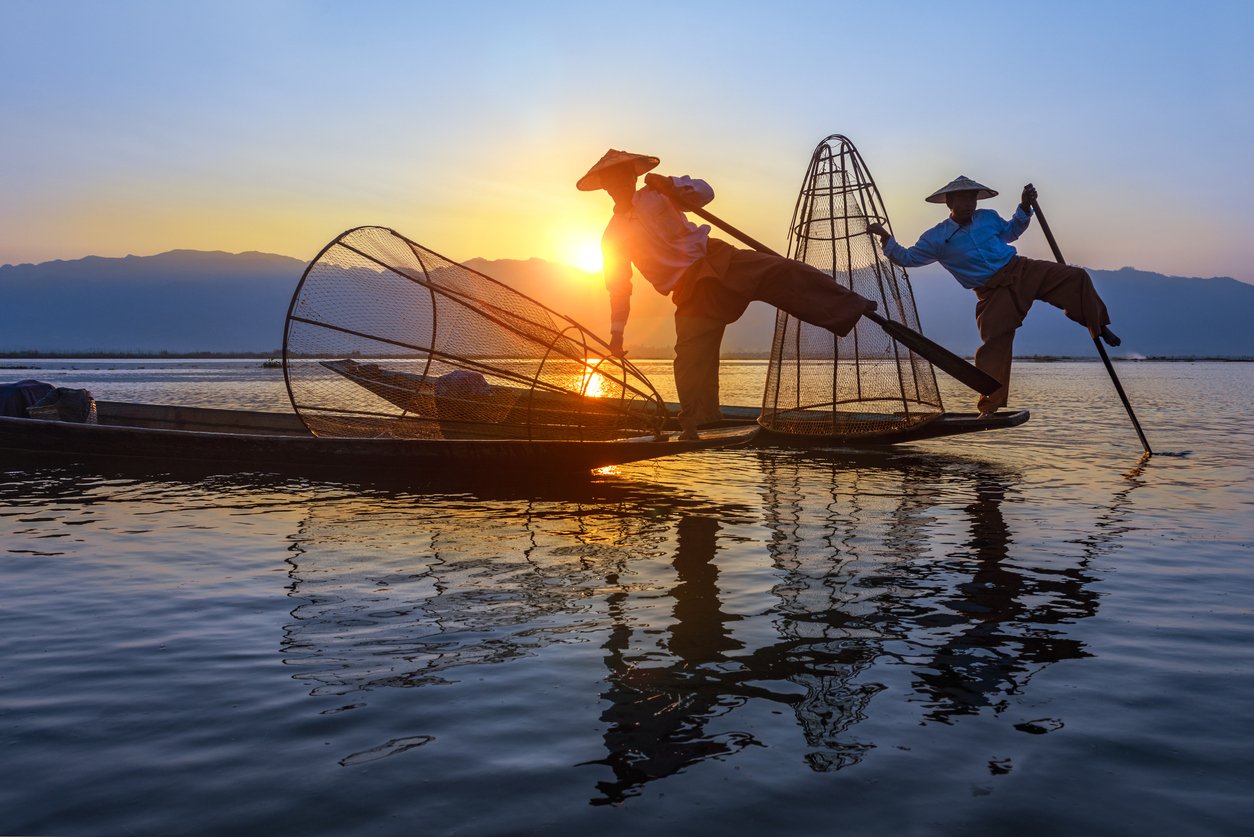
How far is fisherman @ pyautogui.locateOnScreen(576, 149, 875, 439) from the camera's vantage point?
8773 millimetres

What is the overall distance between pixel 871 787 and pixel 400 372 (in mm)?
9579

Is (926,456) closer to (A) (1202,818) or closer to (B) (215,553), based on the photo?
(B) (215,553)

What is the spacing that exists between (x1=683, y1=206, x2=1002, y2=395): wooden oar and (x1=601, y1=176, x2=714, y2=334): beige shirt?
23 centimetres

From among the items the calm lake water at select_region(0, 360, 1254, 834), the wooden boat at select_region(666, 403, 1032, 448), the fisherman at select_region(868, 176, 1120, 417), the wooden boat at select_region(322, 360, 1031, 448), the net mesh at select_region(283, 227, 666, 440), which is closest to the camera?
the calm lake water at select_region(0, 360, 1254, 834)

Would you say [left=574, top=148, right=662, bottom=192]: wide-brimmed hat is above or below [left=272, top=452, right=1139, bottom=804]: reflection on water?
above

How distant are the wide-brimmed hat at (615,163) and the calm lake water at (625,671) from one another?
296cm

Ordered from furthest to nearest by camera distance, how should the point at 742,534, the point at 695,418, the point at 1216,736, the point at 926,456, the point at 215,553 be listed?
the point at 926,456, the point at 695,418, the point at 742,534, the point at 215,553, the point at 1216,736

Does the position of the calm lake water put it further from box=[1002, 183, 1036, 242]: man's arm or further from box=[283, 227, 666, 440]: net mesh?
box=[1002, 183, 1036, 242]: man's arm

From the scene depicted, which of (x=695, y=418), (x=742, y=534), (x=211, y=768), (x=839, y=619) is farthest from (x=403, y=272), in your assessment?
(x=211, y=768)

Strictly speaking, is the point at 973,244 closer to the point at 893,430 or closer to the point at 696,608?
the point at 893,430

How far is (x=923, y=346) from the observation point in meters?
10.2

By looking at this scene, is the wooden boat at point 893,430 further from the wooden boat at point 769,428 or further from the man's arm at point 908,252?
the man's arm at point 908,252

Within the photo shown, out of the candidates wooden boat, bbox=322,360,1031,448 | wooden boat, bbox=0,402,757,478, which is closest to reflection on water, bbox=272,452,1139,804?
wooden boat, bbox=0,402,757,478

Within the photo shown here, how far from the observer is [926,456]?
44.5 feet
